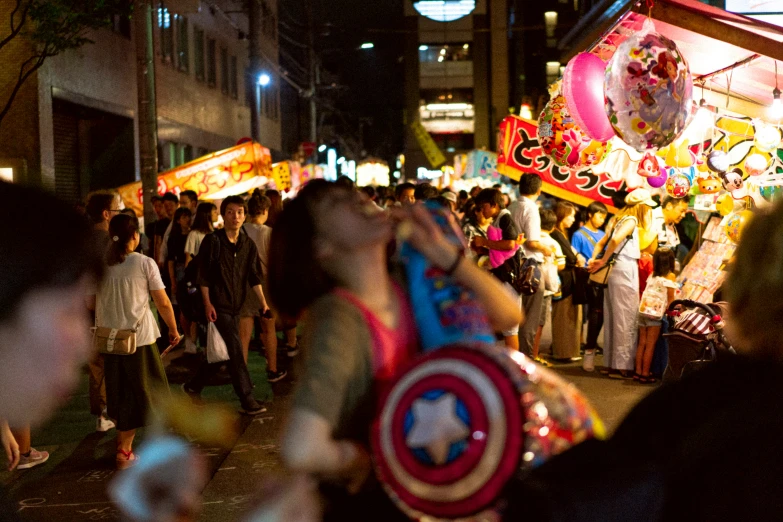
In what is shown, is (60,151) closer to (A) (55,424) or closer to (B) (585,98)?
(A) (55,424)

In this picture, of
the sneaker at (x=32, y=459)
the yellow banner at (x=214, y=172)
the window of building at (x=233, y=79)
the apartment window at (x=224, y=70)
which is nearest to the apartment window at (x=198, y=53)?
the apartment window at (x=224, y=70)

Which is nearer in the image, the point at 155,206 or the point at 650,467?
the point at 650,467

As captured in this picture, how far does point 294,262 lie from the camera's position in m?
2.49

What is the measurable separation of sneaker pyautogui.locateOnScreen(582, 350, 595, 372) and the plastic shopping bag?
4.48 meters

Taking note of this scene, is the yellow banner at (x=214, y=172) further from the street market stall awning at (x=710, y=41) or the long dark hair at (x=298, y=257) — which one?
the long dark hair at (x=298, y=257)

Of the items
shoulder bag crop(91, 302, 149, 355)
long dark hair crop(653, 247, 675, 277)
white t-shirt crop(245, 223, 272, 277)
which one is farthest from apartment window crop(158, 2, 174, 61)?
shoulder bag crop(91, 302, 149, 355)

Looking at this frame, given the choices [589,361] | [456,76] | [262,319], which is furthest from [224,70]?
[456,76]

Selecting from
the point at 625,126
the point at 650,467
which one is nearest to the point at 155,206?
the point at 625,126

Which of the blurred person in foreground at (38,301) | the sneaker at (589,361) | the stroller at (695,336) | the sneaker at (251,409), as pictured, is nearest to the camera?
the blurred person in foreground at (38,301)

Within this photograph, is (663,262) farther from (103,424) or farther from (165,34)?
(165,34)

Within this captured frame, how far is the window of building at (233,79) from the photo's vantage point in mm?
35878

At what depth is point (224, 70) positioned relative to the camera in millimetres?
34969

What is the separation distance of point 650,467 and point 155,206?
12.9m

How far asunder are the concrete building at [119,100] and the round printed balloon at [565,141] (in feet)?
17.8
